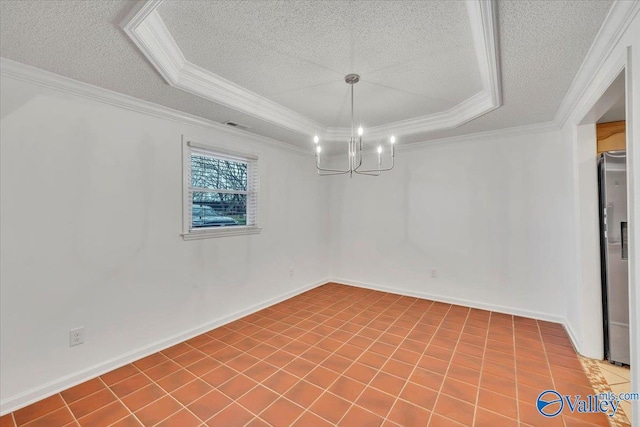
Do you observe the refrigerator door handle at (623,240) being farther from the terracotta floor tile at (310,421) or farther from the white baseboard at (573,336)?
the terracotta floor tile at (310,421)

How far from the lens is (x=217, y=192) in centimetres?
331

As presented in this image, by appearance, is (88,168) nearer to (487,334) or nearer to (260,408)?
(260,408)

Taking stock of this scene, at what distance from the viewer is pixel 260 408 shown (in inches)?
73.5

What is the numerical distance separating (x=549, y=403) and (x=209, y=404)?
2353 mm

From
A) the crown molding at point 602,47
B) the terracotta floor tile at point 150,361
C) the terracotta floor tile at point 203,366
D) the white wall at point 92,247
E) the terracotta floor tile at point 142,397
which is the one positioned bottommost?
the terracotta floor tile at point 142,397

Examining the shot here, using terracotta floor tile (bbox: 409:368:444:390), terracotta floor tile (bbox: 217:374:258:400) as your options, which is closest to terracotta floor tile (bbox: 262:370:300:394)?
terracotta floor tile (bbox: 217:374:258:400)

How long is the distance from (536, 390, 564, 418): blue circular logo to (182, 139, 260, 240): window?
317cm

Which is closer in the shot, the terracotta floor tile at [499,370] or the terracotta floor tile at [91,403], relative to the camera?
the terracotta floor tile at [91,403]

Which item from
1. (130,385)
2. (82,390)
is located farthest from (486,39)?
(82,390)

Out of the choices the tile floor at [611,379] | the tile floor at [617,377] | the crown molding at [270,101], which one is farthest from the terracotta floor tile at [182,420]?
the tile floor at [617,377]

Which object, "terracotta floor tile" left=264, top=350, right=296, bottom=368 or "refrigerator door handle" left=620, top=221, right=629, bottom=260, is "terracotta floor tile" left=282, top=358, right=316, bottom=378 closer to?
"terracotta floor tile" left=264, top=350, right=296, bottom=368

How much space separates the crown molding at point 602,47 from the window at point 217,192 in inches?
129

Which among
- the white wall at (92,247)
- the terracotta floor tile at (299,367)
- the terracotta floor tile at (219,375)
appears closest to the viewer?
the white wall at (92,247)

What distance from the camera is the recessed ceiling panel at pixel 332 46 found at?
1.65 m
